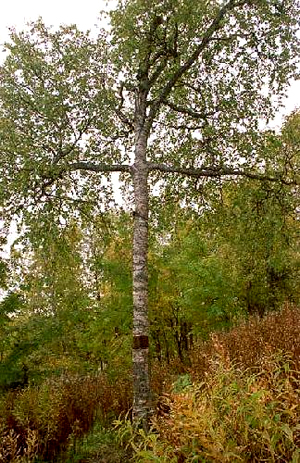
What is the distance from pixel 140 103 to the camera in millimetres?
8930

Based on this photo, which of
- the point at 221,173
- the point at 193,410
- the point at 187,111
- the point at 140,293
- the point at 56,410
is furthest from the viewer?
the point at 187,111

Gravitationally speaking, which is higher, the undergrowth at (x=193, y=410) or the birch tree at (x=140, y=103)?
the birch tree at (x=140, y=103)

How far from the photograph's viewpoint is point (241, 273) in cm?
1428

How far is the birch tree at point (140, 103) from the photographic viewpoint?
316 inches

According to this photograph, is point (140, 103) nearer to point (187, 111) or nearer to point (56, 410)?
point (187, 111)

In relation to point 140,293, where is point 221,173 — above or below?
above

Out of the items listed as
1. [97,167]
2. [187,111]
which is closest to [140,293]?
[97,167]

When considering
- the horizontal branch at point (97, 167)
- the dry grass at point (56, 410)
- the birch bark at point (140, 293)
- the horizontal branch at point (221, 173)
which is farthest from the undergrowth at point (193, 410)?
the horizontal branch at point (97, 167)

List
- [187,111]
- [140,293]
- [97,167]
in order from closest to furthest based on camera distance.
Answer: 1. [140,293]
2. [97,167]
3. [187,111]

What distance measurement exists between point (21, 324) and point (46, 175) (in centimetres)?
357

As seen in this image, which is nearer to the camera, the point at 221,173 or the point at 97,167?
the point at 97,167

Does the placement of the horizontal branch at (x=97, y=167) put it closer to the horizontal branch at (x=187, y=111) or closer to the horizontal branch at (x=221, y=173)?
the horizontal branch at (x=221, y=173)

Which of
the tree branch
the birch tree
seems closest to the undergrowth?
the birch tree

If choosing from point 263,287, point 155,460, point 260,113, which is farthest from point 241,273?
point 155,460
